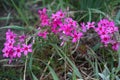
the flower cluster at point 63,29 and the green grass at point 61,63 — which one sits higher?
the flower cluster at point 63,29

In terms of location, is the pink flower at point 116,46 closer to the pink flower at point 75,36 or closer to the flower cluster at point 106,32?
the flower cluster at point 106,32

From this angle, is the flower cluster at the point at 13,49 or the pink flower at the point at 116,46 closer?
the flower cluster at the point at 13,49

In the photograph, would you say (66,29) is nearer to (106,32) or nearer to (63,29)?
(63,29)

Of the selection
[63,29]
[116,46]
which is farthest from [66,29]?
[116,46]

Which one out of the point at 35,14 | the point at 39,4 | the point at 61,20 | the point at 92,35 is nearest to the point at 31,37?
the point at 61,20

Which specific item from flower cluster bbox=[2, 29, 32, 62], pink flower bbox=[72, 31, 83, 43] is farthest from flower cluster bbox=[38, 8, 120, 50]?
flower cluster bbox=[2, 29, 32, 62]

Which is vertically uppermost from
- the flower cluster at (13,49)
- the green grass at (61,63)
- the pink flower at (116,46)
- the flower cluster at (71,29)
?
the flower cluster at (71,29)

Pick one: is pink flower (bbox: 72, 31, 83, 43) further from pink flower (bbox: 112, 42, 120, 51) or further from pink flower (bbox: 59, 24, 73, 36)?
pink flower (bbox: 112, 42, 120, 51)

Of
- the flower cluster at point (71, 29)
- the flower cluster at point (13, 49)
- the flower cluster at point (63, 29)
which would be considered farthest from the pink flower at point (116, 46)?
the flower cluster at point (13, 49)

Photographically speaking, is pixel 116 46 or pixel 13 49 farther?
pixel 116 46

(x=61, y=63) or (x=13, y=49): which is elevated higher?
(x=13, y=49)

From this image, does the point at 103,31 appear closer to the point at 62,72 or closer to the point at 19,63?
the point at 62,72
